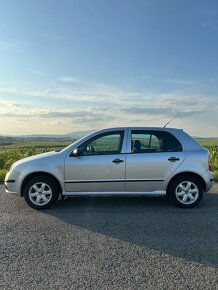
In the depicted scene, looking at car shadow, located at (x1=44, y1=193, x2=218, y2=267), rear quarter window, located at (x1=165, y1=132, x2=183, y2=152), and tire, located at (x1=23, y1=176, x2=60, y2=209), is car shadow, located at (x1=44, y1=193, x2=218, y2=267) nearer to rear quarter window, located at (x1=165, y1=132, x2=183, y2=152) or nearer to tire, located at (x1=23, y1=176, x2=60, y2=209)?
tire, located at (x1=23, y1=176, x2=60, y2=209)

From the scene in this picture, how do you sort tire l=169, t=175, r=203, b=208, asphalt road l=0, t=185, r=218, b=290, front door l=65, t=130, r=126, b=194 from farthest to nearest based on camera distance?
tire l=169, t=175, r=203, b=208 → front door l=65, t=130, r=126, b=194 → asphalt road l=0, t=185, r=218, b=290

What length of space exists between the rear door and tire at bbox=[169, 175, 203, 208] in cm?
27

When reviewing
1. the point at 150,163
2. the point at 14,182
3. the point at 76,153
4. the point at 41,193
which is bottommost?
the point at 41,193

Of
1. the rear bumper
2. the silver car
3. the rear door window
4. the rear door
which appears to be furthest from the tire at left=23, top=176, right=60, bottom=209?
the rear bumper

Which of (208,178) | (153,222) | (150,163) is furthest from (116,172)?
(208,178)

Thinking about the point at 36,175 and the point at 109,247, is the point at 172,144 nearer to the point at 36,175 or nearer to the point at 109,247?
the point at 36,175

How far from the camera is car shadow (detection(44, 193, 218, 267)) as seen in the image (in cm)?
533

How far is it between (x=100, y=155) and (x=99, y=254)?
3.13 metres

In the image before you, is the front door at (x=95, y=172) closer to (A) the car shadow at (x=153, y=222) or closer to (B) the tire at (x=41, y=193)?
(B) the tire at (x=41, y=193)

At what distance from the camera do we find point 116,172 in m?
7.88

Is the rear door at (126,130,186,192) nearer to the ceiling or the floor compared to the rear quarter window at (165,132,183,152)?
nearer to the floor

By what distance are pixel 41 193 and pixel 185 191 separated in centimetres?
306

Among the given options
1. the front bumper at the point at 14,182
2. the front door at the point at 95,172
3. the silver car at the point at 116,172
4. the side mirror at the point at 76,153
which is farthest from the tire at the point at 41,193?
the side mirror at the point at 76,153

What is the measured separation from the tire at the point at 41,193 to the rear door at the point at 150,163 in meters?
1.59
